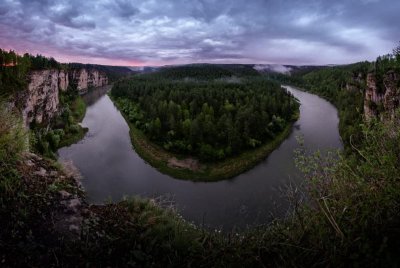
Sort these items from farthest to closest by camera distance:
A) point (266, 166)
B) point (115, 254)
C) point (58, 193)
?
1. point (266, 166)
2. point (58, 193)
3. point (115, 254)

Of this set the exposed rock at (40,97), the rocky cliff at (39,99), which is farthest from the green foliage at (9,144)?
the exposed rock at (40,97)

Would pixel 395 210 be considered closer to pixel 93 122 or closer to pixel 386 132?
pixel 386 132

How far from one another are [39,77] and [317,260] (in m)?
49.9

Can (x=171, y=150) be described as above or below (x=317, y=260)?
below

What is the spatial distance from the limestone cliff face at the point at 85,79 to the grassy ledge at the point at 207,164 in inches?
3078

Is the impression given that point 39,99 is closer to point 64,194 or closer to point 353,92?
point 64,194

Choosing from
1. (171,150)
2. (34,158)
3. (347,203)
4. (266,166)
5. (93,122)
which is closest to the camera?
(347,203)

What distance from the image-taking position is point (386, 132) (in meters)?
4.56

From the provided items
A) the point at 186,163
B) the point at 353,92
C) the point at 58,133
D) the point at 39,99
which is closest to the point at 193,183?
the point at 186,163

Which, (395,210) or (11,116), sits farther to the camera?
(11,116)

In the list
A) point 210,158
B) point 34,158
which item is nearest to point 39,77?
point 210,158

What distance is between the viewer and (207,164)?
33.6 m

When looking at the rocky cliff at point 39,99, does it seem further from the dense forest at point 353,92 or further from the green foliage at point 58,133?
the dense forest at point 353,92

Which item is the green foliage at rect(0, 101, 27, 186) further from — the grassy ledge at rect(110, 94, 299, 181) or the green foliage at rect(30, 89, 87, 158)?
the green foliage at rect(30, 89, 87, 158)
